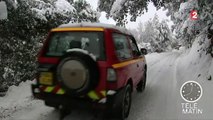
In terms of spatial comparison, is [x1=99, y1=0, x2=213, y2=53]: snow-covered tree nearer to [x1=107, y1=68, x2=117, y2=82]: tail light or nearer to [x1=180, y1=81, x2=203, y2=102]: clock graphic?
[x1=180, y1=81, x2=203, y2=102]: clock graphic

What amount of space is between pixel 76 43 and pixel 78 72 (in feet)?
2.66

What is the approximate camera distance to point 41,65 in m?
5.14

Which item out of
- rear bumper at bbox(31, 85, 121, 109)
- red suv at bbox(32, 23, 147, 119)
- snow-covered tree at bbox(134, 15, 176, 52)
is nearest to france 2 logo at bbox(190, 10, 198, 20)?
red suv at bbox(32, 23, 147, 119)

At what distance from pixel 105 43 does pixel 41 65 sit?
1395mm

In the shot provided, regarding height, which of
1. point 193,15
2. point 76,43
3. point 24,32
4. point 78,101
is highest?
point 193,15

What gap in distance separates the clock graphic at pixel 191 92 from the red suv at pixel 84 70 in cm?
301

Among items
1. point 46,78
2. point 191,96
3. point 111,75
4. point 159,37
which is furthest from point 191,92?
point 159,37

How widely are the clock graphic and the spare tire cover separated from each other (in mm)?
4109

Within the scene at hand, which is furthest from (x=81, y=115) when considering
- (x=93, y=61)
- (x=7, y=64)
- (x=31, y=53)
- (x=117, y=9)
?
(x=117, y=9)

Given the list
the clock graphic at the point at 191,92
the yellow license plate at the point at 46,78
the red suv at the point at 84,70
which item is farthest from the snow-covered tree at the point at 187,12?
the yellow license plate at the point at 46,78

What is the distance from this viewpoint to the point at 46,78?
4.92 meters

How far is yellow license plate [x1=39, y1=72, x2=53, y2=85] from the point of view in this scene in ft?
16.0

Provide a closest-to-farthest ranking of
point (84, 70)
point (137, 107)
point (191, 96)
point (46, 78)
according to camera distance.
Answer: point (84, 70) → point (46, 78) → point (137, 107) → point (191, 96)

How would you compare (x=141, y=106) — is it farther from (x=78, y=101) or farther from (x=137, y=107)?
(x=78, y=101)
